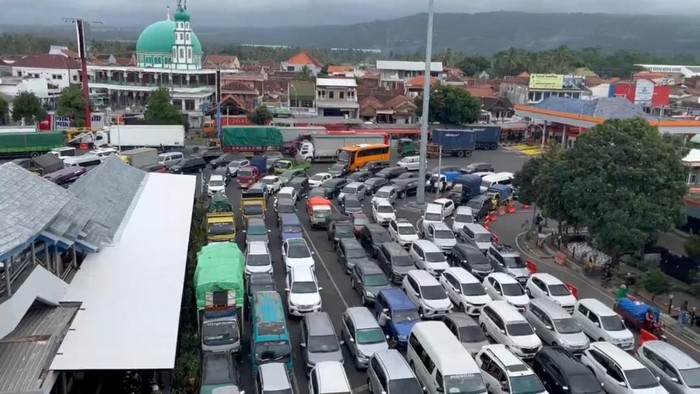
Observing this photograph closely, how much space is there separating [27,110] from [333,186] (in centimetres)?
3117

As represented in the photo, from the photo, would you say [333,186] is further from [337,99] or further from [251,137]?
[337,99]

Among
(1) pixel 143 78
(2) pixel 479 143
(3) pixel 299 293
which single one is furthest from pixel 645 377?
(1) pixel 143 78

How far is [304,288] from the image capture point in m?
16.7

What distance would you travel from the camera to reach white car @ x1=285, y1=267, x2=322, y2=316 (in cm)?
1616

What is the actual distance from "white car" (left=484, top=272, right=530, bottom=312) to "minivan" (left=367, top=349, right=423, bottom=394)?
223 inches

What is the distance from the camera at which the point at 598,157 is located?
21.3 m

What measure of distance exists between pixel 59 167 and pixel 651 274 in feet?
94.3

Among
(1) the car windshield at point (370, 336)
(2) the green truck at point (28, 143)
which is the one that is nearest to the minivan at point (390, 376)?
(1) the car windshield at point (370, 336)

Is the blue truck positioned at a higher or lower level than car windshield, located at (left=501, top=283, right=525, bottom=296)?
higher

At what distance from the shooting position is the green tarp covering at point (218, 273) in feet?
47.9

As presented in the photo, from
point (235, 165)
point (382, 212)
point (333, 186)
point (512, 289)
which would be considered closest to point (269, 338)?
point (512, 289)

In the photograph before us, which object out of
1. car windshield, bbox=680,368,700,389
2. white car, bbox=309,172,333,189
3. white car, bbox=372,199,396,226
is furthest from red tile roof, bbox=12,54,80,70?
car windshield, bbox=680,368,700,389

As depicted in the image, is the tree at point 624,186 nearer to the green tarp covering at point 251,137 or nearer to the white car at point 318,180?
the white car at point 318,180

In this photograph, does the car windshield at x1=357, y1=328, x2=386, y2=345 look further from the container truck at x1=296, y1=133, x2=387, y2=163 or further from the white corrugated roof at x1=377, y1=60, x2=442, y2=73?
the white corrugated roof at x1=377, y1=60, x2=442, y2=73
